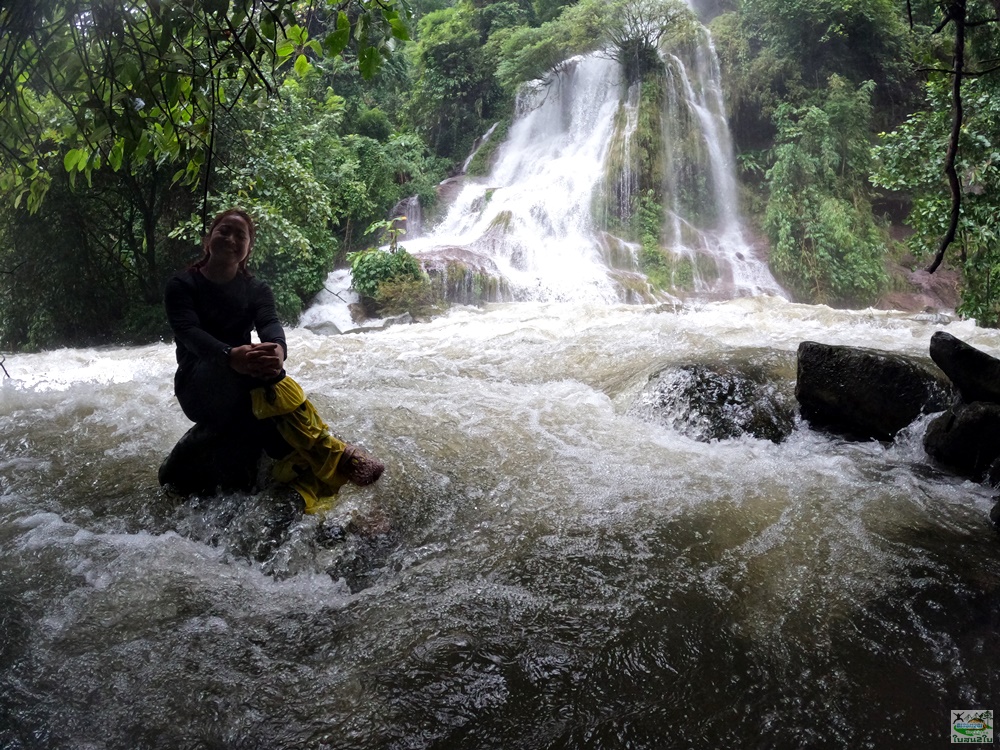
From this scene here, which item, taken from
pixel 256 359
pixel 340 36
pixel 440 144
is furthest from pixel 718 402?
pixel 440 144

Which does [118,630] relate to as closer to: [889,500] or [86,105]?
[86,105]

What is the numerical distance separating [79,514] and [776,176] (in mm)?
15056

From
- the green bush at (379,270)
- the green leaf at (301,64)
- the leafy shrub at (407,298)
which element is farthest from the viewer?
the green bush at (379,270)

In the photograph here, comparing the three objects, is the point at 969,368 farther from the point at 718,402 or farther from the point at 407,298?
the point at 407,298

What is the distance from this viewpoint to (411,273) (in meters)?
11.8

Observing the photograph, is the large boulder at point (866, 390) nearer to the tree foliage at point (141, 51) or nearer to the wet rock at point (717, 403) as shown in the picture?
the wet rock at point (717, 403)

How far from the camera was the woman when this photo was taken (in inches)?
116

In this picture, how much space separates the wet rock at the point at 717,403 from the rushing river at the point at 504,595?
177 millimetres

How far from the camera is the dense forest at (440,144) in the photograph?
99.7 inches

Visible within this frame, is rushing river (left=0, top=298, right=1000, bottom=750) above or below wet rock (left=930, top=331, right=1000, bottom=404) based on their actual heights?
below

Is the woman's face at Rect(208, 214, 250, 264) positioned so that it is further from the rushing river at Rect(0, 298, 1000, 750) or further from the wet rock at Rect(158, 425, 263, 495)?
the rushing river at Rect(0, 298, 1000, 750)

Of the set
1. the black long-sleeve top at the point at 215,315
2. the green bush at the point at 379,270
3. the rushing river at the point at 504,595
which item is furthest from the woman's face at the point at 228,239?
the green bush at the point at 379,270

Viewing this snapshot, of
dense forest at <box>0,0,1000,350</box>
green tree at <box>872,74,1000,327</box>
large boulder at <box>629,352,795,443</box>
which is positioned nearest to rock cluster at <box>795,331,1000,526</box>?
large boulder at <box>629,352,795,443</box>

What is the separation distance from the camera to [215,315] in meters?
3.08
